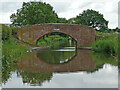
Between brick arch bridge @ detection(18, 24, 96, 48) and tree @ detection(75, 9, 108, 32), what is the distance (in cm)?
2402

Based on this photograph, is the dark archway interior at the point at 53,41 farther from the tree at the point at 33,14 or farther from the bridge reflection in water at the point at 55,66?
the bridge reflection in water at the point at 55,66

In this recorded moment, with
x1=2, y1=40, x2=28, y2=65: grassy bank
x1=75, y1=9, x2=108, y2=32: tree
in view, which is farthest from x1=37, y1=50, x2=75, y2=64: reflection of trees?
x1=75, y1=9, x2=108, y2=32: tree

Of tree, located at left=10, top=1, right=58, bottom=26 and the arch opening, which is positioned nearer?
the arch opening

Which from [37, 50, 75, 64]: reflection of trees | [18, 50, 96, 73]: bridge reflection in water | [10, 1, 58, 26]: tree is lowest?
[18, 50, 96, 73]: bridge reflection in water

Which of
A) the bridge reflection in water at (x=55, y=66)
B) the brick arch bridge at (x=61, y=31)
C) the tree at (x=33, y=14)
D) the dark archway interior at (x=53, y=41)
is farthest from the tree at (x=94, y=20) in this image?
the bridge reflection in water at (x=55, y=66)

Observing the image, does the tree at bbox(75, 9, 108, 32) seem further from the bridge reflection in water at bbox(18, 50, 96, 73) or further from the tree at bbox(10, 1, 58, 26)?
the bridge reflection in water at bbox(18, 50, 96, 73)

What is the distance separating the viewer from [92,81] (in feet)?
25.9

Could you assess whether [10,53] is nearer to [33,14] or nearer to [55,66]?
[55,66]

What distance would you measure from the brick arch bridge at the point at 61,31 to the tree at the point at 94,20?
2402 centimetres

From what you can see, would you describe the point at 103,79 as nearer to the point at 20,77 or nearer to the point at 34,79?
the point at 34,79

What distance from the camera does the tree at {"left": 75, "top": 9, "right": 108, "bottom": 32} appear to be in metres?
52.4

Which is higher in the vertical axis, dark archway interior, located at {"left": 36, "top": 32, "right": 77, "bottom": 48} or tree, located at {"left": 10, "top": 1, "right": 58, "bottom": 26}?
tree, located at {"left": 10, "top": 1, "right": 58, "bottom": 26}

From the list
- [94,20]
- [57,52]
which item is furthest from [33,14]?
[94,20]

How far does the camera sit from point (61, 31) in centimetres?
2816
